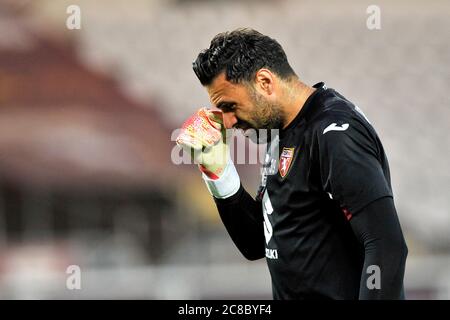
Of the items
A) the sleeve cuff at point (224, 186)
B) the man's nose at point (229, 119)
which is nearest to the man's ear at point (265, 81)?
the man's nose at point (229, 119)

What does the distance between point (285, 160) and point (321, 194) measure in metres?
0.15

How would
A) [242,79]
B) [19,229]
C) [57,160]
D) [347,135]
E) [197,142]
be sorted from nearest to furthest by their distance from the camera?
[347,135]
[242,79]
[197,142]
[19,229]
[57,160]

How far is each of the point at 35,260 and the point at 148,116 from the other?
126 cm

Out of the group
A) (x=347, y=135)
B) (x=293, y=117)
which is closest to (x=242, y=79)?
(x=293, y=117)

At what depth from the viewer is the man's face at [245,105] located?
188 cm

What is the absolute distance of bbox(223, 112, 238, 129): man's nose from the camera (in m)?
1.93

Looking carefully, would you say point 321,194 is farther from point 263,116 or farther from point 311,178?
point 263,116

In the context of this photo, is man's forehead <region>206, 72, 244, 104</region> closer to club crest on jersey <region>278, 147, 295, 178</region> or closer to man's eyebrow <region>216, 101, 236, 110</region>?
man's eyebrow <region>216, 101, 236, 110</region>

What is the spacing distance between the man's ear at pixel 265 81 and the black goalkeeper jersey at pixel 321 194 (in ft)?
0.32

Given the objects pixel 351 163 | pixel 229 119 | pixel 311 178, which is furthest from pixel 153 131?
pixel 351 163

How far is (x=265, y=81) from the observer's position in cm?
187

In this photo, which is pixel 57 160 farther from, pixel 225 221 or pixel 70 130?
pixel 225 221

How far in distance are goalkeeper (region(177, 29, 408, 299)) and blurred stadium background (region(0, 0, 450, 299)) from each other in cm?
250

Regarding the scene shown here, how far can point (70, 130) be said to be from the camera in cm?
496
